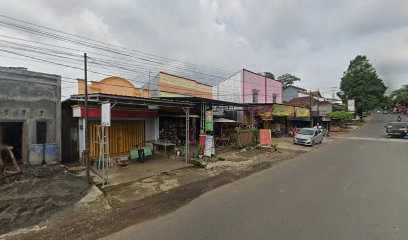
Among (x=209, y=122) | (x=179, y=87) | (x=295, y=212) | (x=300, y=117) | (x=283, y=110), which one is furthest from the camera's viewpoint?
(x=300, y=117)

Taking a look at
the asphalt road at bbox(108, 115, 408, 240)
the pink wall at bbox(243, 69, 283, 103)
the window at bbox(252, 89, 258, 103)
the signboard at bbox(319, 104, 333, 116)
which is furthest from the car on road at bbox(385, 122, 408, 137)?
the asphalt road at bbox(108, 115, 408, 240)

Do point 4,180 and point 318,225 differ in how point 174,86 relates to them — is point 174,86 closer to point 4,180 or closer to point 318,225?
point 4,180

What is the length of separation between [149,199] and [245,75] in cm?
2044

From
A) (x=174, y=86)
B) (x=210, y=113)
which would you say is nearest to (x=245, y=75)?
(x=174, y=86)

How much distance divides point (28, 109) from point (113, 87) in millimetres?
8588

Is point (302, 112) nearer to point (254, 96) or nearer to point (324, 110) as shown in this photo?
point (254, 96)

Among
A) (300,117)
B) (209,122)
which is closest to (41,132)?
(209,122)

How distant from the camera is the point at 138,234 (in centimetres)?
424

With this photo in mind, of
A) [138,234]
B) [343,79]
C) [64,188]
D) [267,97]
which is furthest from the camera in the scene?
[343,79]

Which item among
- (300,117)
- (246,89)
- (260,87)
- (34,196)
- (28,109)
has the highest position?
(260,87)

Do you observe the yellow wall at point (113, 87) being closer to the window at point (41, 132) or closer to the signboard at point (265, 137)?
the window at point (41, 132)

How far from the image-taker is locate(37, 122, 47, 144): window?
32.9 feet

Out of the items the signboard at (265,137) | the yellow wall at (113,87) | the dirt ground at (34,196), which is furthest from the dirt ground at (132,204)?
the yellow wall at (113,87)

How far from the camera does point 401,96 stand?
6912cm
